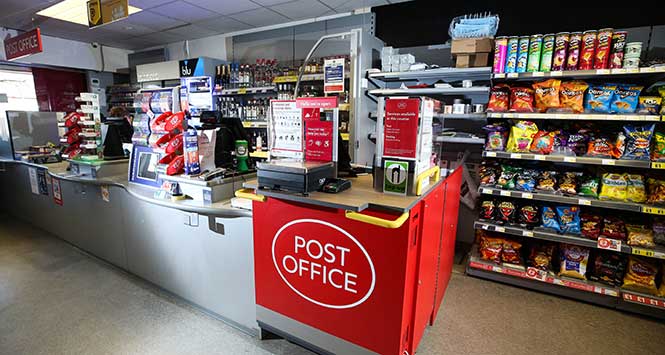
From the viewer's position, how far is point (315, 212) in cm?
163

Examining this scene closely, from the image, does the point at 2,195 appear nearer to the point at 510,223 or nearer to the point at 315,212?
the point at 315,212

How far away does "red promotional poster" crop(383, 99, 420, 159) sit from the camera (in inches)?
61.0

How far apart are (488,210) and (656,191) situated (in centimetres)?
116

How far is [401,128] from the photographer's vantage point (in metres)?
1.57

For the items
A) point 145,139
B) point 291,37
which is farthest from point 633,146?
point 291,37

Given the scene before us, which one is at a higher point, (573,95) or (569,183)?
(573,95)

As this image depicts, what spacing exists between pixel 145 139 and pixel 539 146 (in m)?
3.39

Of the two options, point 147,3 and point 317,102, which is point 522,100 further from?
point 147,3

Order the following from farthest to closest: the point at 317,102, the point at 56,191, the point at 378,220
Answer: the point at 56,191, the point at 317,102, the point at 378,220

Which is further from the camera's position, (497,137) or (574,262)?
(497,137)

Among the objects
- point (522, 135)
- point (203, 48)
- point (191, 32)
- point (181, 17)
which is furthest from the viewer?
point (203, 48)

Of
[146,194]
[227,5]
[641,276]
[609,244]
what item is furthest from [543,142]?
[227,5]

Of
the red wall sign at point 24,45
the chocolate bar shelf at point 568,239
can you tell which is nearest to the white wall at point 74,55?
the red wall sign at point 24,45

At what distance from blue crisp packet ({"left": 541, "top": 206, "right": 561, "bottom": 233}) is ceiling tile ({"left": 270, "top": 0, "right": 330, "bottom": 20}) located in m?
3.61
